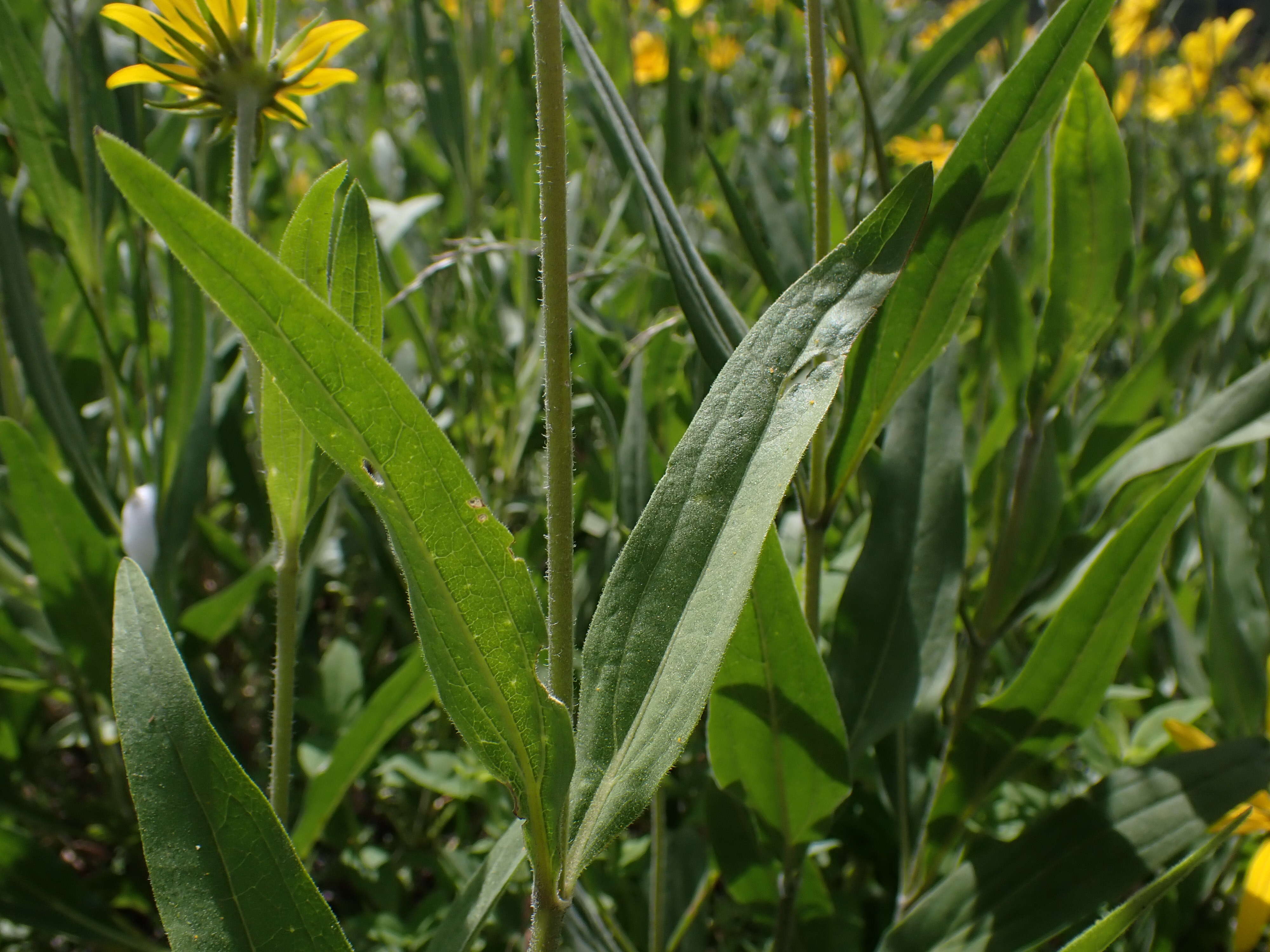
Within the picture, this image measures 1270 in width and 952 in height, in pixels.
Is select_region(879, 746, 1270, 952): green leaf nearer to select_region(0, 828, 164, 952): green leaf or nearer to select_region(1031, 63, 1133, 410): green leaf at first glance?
select_region(1031, 63, 1133, 410): green leaf

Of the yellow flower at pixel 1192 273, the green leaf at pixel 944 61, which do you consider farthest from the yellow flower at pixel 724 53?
the green leaf at pixel 944 61

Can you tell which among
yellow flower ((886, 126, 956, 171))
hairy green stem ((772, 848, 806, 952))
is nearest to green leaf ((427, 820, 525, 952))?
hairy green stem ((772, 848, 806, 952))

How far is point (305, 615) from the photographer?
0.85 meters

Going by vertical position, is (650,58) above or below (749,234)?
above

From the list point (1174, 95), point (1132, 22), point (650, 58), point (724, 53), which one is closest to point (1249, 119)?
point (1174, 95)

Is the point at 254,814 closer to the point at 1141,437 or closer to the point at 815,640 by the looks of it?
the point at 815,640

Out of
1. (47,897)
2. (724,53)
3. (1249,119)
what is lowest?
(47,897)

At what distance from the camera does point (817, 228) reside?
459 millimetres

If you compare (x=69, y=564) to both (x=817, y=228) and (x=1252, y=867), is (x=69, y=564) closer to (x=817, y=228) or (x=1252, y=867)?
(x=817, y=228)

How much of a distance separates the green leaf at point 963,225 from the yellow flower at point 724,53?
6.63ft

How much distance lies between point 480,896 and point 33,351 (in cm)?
56

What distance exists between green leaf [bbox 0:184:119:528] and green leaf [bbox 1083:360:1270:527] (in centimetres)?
75

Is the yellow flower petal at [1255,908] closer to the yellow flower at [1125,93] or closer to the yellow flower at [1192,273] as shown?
the yellow flower at [1125,93]

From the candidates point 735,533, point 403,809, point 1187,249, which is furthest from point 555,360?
point 1187,249
